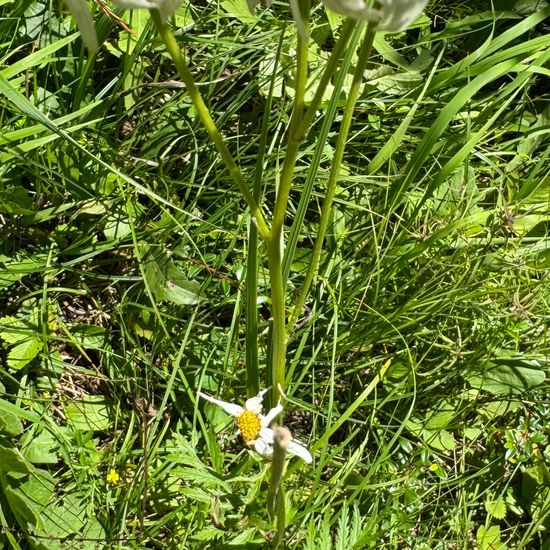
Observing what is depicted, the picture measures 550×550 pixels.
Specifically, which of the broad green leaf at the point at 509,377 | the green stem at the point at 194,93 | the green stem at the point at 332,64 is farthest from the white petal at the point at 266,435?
the broad green leaf at the point at 509,377

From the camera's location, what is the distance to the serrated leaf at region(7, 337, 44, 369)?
4.25ft

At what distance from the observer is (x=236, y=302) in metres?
1.33

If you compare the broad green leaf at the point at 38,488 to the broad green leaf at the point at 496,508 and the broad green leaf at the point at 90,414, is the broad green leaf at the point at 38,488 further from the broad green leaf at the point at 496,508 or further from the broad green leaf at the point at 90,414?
the broad green leaf at the point at 496,508

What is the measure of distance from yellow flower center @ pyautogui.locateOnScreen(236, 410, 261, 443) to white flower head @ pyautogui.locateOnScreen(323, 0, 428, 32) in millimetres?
637

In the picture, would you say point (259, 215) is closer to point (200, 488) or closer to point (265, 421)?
point (265, 421)

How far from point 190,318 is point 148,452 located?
0.79ft

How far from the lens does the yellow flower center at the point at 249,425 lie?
1.06 metres

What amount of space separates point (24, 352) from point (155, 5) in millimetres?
877

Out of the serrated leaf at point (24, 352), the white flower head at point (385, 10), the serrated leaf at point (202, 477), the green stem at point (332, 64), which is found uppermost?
the white flower head at point (385, 10)

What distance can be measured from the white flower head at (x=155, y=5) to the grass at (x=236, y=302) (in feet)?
2.25

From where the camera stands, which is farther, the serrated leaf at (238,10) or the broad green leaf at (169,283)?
the serrated leaf at (238,10)

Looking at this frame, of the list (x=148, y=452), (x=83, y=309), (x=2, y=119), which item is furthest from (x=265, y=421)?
(x=2, y=119)

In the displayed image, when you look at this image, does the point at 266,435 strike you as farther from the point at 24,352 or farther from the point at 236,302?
the point at 24,352

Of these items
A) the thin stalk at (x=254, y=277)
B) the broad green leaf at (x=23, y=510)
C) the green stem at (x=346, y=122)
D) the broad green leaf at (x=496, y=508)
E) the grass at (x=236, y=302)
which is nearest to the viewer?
the green stem at (x=346, y=122)
